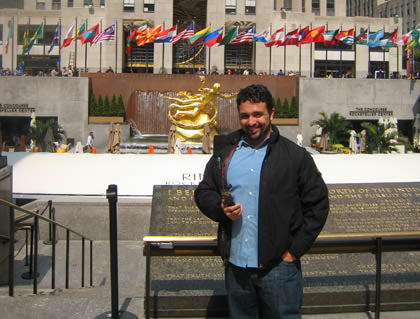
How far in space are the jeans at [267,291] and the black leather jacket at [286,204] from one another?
8cm

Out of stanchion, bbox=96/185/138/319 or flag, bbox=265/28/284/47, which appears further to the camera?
flag, bbox=265/28/284/47

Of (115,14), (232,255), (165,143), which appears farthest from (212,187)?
(115,14)

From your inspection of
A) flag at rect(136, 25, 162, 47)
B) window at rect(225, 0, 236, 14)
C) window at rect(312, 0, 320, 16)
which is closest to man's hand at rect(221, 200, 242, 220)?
flag at rect(136, 25, 162, 47)

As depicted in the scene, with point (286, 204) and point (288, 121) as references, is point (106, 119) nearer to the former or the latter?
point (288, 121)

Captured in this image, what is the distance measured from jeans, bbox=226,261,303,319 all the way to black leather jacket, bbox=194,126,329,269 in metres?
0.08

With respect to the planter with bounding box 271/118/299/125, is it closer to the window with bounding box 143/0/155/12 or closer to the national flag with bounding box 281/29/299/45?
the national flag with bounding box 281/29/299/45

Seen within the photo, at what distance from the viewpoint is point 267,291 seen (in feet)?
10.7

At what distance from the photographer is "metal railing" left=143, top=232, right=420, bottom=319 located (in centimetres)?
421

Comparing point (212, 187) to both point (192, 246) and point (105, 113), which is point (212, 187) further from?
point (105, 113)

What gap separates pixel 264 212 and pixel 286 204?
0.15 m

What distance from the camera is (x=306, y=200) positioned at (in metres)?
3.25

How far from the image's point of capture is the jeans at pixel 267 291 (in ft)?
10.6

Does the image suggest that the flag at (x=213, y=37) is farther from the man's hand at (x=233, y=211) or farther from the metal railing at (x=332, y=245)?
the man's hand at (x=233, y=211)

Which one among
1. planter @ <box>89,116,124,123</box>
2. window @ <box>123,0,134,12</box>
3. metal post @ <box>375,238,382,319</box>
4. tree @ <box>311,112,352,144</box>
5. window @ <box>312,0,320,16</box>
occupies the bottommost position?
metal post @ <box>375,238,382,319</box>
